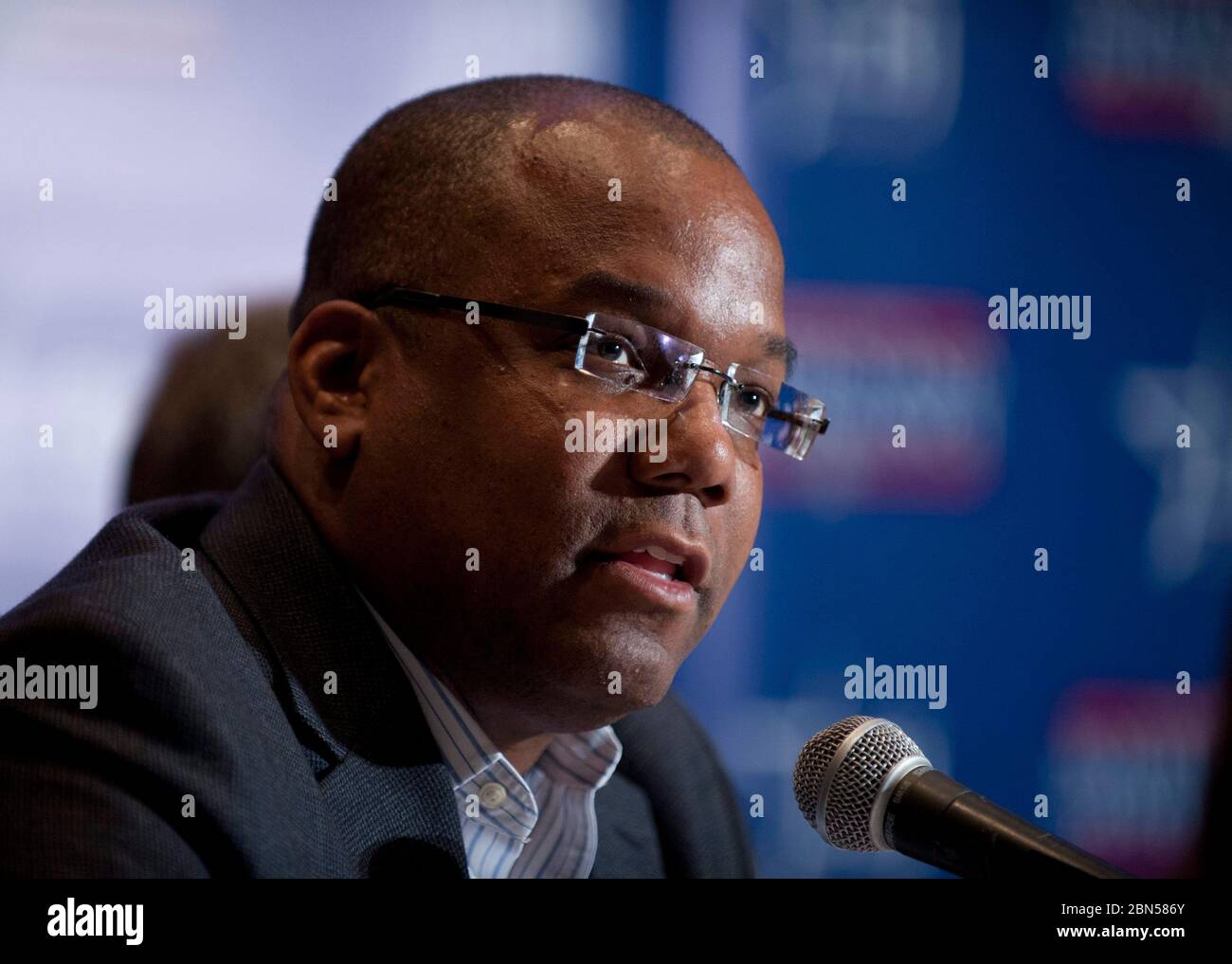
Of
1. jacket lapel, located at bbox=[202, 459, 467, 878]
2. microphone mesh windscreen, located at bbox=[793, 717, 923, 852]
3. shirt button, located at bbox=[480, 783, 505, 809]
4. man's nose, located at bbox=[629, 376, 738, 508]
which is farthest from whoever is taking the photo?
shirt button, located at bbox=[480, 783, 505, 809]

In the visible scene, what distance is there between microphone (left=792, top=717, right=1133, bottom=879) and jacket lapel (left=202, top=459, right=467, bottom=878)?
51 centimetres

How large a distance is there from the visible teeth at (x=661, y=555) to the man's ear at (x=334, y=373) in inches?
17.9

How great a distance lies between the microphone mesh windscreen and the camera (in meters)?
1.39

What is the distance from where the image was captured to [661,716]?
90.8 inches

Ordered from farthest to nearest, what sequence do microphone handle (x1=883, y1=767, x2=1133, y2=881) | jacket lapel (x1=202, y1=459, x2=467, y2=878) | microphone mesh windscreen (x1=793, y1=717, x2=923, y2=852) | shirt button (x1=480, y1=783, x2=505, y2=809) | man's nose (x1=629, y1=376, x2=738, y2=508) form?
shirt button (x1=480, y1=783, x2=505, y2=809), man's nose (x1=629, y1=376, x2=738, y2=508), jacket lapel (x1=202, y1=459, x2=467, y2=878), microphone mesh windscreen (x1=793, y1=717, x2=923, y2=852), microphone handle (x1=883, y1=767, x2=1133, y2=881)

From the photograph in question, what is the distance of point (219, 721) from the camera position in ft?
4.27

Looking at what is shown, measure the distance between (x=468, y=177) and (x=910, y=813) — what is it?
3.51 feet

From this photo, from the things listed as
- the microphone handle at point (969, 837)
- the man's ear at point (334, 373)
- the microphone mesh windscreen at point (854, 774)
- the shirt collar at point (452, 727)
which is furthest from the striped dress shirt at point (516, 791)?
the microphone handle at point (969, 837)

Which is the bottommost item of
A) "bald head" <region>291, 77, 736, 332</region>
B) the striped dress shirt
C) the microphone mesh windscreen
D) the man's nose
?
the striped dress shirt

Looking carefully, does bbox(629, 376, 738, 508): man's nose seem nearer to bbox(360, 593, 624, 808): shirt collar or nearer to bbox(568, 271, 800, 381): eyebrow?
bbox(568, 271, 800, 381): eyebrow

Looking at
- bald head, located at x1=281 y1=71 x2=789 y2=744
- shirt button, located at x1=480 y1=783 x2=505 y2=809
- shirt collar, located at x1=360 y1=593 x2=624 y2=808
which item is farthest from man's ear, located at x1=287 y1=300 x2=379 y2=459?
shirt button, located at x1=480 y1=783 x2=505 y2=809

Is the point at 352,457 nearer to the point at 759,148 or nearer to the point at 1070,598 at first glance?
the point at 759,148

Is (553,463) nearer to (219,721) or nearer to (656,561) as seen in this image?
(656,561)

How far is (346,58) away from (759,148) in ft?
2.70
